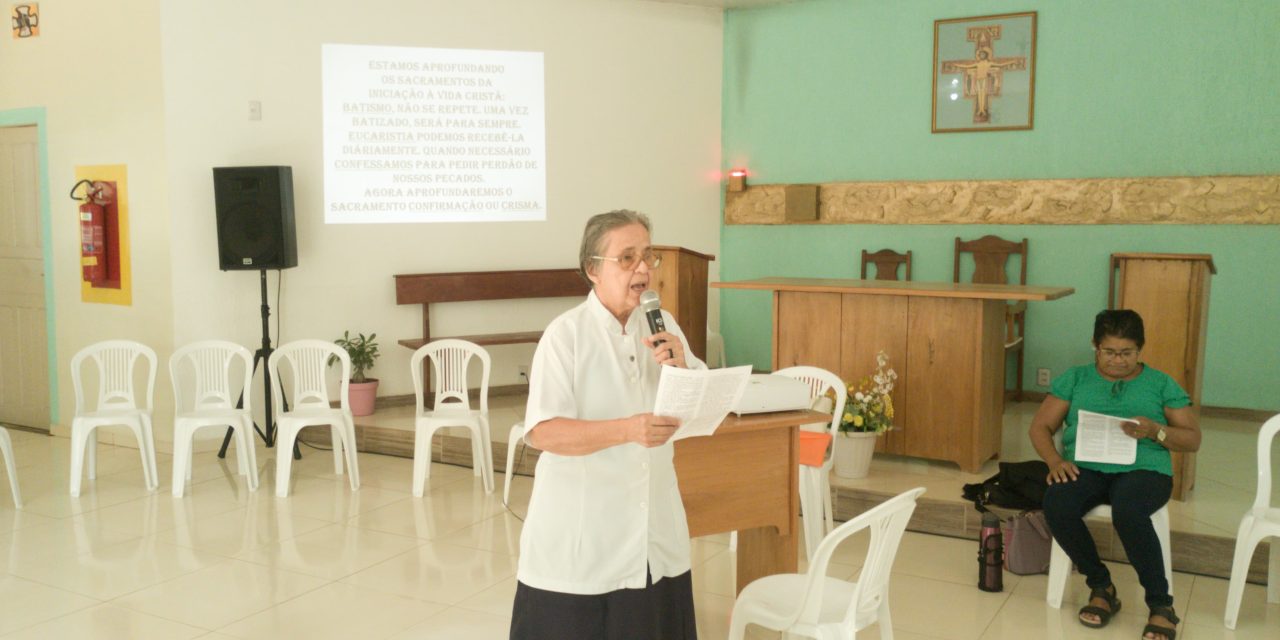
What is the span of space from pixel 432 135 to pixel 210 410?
2571 mm

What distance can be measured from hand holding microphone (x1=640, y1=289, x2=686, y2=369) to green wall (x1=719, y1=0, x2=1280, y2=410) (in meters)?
5.62

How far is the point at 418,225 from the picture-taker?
24.3 ft

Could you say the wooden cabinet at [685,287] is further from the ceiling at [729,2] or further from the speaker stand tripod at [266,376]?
the ceiling at [729,2]

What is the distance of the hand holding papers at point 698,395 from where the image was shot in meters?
1.96

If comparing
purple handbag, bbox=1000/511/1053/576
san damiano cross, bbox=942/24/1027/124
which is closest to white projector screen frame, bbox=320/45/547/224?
san damiano cross, bbox=942/24/1027/124

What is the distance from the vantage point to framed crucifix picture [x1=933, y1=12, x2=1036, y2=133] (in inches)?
279

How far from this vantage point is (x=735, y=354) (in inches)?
340

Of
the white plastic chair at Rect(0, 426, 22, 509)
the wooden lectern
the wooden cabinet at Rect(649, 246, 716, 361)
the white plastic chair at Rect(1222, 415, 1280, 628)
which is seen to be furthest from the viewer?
the wooden cabinet at Rect(649, 246, 716, 361)

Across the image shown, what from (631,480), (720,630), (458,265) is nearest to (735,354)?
(458,265)

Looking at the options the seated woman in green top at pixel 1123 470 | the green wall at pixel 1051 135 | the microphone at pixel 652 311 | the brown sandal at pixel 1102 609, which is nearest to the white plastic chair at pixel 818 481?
the seated woman in green top at pixel 1123 470

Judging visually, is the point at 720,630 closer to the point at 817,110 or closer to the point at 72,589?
the point at 72,589

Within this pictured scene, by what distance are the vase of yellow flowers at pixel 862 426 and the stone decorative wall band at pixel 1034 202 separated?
2640mm

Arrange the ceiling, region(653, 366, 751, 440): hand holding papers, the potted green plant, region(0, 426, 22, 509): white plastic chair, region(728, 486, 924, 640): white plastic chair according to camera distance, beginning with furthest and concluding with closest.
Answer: the ceiling
the potted green plant
region(0, 426, 22, 509): white plastic chair
region(728, 486, 924, 640): white plastic chair
region(653, 366, 751, 440): hand holding papers

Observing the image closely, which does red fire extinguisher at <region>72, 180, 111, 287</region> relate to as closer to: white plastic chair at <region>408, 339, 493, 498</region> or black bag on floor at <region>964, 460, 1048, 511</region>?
white plastic chair at <region>408, 339, 493, 498</region>
